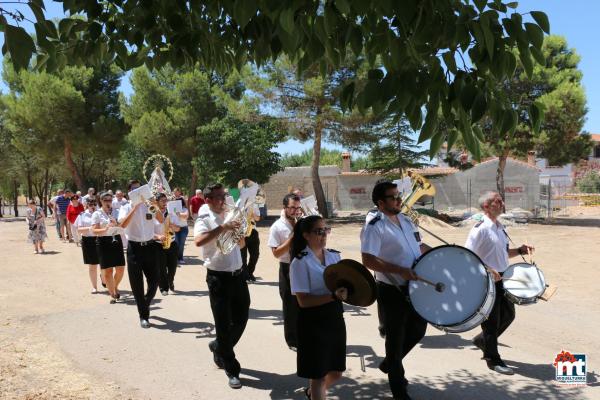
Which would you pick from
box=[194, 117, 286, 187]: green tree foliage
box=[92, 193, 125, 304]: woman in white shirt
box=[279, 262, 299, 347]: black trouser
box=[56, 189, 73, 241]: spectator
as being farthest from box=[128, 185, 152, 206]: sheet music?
box=[194, 117, 286, 187]: green tree foliage

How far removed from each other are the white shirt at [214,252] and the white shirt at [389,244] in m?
1.33

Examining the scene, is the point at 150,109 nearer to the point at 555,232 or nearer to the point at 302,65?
the point at 555,232

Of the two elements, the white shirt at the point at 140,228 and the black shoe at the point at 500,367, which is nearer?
the black shoe at the point at 500,367

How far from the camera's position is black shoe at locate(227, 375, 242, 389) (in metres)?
4.75

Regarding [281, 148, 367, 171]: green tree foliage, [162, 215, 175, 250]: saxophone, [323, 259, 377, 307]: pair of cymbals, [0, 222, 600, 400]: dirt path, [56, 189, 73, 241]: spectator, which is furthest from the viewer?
[281, 148, 367, 171]: green tree foliage

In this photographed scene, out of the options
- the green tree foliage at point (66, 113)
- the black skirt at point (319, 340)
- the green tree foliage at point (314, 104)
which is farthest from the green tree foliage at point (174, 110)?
the black skirt at point (319, 340)

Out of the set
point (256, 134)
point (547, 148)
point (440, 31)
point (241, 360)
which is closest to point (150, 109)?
point (256, 134)

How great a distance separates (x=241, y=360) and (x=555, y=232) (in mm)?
18263

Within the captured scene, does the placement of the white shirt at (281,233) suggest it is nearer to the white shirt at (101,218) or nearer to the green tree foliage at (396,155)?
the white shirt at (101,218)

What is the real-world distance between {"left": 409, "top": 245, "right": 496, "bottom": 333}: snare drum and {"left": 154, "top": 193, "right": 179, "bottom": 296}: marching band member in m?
4.60

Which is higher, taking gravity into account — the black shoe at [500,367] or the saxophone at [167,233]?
the saxophone at [167,233]

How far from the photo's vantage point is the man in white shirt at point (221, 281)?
498 cm

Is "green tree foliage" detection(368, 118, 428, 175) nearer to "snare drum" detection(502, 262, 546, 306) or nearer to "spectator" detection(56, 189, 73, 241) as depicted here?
"spectator" detection(56, 189, 73, 241)

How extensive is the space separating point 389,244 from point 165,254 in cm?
569
